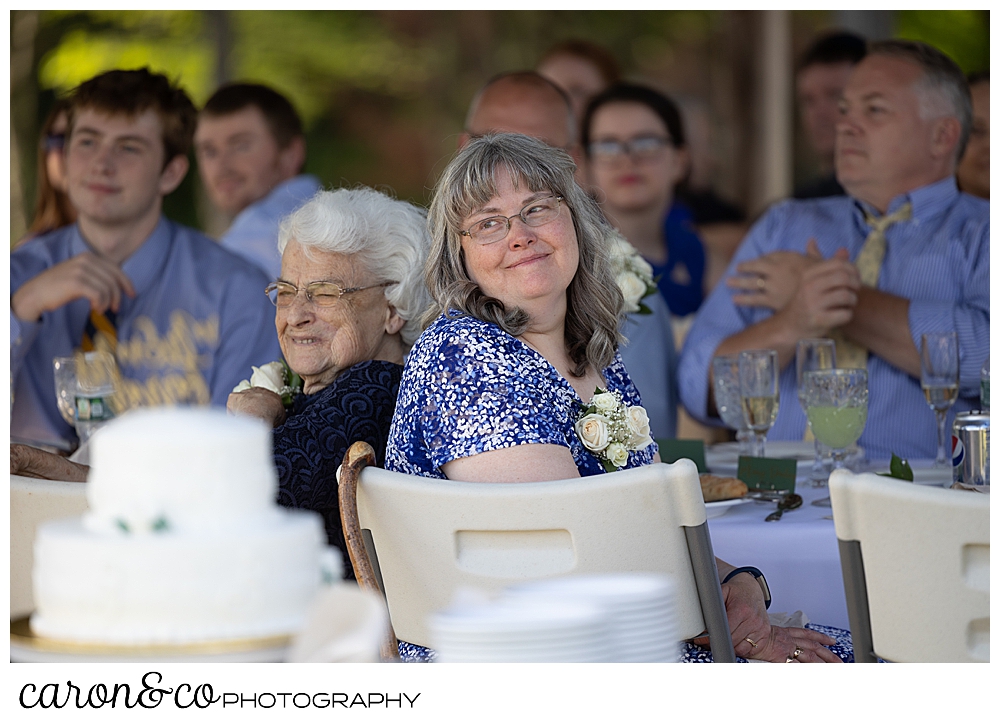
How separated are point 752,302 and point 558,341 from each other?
1.84m

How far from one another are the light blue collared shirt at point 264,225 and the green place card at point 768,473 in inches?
114

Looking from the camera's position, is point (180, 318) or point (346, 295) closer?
point (346, 295)

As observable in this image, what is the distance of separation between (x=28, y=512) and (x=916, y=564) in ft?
4.91

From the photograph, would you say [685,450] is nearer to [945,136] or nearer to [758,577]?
[758,577]

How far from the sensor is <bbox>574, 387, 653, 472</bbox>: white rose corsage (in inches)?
87.4

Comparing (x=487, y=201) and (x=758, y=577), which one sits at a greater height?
(x=487, y=201)

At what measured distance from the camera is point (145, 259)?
4559mm

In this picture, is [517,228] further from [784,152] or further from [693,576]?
[784,152]

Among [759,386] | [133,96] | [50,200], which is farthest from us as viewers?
[50,200]

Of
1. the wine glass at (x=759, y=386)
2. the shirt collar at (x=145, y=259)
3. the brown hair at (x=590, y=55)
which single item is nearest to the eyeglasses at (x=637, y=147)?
the brown hair at (x=590, y=55)

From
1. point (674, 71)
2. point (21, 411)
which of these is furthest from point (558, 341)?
point (674, 71)

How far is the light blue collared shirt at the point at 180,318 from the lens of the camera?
451cm

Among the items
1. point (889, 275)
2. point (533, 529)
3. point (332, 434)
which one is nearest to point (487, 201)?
point (332, 434)
